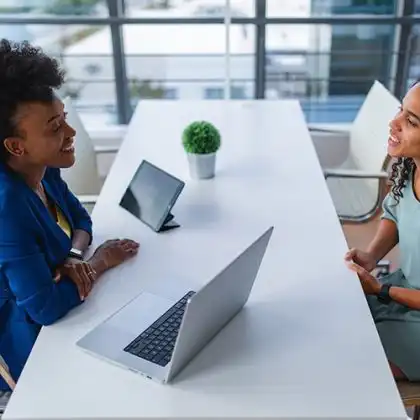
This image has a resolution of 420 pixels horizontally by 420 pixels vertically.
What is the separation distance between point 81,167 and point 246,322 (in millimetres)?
1371

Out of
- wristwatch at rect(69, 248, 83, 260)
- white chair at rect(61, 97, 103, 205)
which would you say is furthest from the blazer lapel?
white chair at rect(61, 97, 103, 205)

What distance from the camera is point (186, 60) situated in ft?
12.3

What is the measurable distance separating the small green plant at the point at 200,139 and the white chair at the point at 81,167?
0.53 meters

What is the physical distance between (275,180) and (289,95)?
1858 millimetres

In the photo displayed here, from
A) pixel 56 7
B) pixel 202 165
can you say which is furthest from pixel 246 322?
pixel 56 7

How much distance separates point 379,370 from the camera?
1180mm

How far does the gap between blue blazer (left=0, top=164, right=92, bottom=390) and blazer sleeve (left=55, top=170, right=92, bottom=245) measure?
179 mm

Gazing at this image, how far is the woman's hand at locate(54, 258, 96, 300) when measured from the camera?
1.38 m

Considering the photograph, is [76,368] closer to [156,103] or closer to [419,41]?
[156,103]

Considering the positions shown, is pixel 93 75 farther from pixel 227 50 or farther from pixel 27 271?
pixel 27 271

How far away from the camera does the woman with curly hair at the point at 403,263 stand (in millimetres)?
1547

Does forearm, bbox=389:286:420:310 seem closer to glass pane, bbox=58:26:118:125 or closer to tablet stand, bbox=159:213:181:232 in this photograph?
tablet stand, bbox=159:213:181:232

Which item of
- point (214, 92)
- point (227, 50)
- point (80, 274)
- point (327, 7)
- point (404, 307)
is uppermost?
point (327, 7)

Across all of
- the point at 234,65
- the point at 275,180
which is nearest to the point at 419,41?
the point at 234,65
